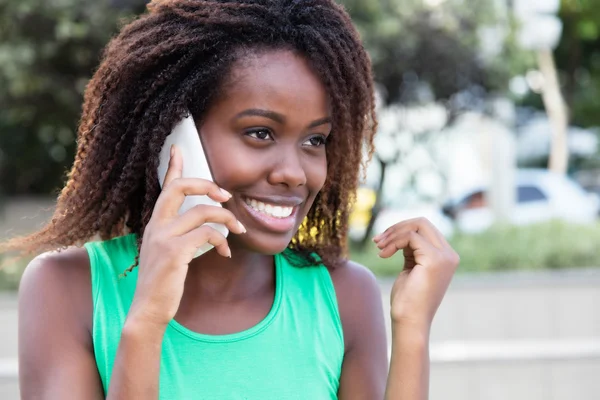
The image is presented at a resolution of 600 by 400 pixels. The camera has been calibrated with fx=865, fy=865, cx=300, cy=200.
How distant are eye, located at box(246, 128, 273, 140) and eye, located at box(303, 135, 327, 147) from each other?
0.10 m

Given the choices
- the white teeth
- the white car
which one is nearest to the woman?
the white teeth

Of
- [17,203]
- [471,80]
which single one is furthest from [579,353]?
[17,203]

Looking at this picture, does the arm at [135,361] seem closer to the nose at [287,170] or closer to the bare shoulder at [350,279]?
the nose at [287,170]

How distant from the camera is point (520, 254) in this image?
26.6ft

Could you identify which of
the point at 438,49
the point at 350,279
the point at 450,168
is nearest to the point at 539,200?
the point at 450,168

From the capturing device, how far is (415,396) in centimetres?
191

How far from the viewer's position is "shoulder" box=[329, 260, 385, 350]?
2.07 metres

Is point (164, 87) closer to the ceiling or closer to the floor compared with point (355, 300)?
closer to the ceiling

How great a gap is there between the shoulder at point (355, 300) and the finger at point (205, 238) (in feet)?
1.53

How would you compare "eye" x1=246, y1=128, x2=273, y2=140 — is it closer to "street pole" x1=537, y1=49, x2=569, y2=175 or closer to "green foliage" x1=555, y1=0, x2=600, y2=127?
"street pole" x1=537, y1=49, x2=569, y2=175

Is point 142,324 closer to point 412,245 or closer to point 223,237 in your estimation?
point 223,237

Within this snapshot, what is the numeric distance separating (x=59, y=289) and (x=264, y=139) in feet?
1.78

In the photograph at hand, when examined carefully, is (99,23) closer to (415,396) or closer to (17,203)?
(17,203)

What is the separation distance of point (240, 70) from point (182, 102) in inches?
5.7
